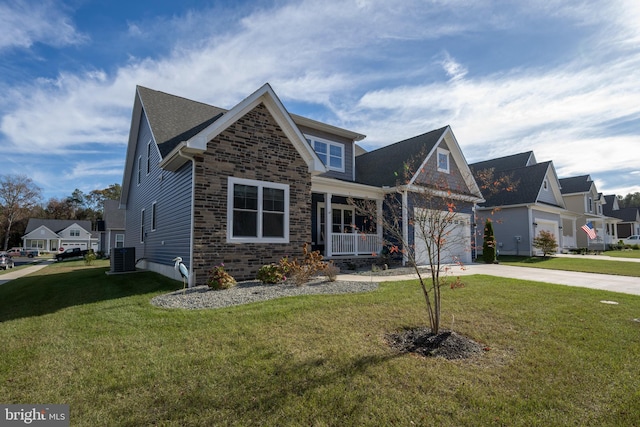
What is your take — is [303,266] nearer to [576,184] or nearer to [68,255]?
[576,184]

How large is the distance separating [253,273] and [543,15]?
1012 centimetres

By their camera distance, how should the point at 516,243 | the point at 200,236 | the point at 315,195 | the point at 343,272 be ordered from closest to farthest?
the point at 200,236, the point at 343,272, the point at 315,195, the point at 516,243

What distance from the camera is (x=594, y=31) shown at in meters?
8.23

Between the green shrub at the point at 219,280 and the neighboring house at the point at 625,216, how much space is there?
53.8 m

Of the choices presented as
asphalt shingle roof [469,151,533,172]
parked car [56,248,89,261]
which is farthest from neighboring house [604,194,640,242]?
parked car [56,248,89,261]

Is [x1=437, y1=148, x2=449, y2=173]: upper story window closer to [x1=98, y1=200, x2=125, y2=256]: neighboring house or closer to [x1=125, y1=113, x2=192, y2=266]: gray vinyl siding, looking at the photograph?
[x1=125, y1=113, x2=192, y2=266]: gray vinyl siding

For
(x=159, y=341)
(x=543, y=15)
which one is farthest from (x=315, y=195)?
(x=159, y=341)

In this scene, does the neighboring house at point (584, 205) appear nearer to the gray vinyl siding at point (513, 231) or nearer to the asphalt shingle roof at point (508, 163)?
the asphalt shingle roof at point (508, 163)

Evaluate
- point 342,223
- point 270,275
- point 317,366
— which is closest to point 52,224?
point 342,223

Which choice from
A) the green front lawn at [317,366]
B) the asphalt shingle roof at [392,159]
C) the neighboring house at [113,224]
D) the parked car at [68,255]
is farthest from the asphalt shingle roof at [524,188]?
the parked car at [68,255]

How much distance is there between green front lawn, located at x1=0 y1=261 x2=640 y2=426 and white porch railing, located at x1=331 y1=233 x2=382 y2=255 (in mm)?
6610

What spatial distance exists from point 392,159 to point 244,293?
10.9 metres

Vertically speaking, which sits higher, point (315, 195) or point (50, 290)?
point (315, 195)

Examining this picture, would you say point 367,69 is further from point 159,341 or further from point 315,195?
point 159,341
